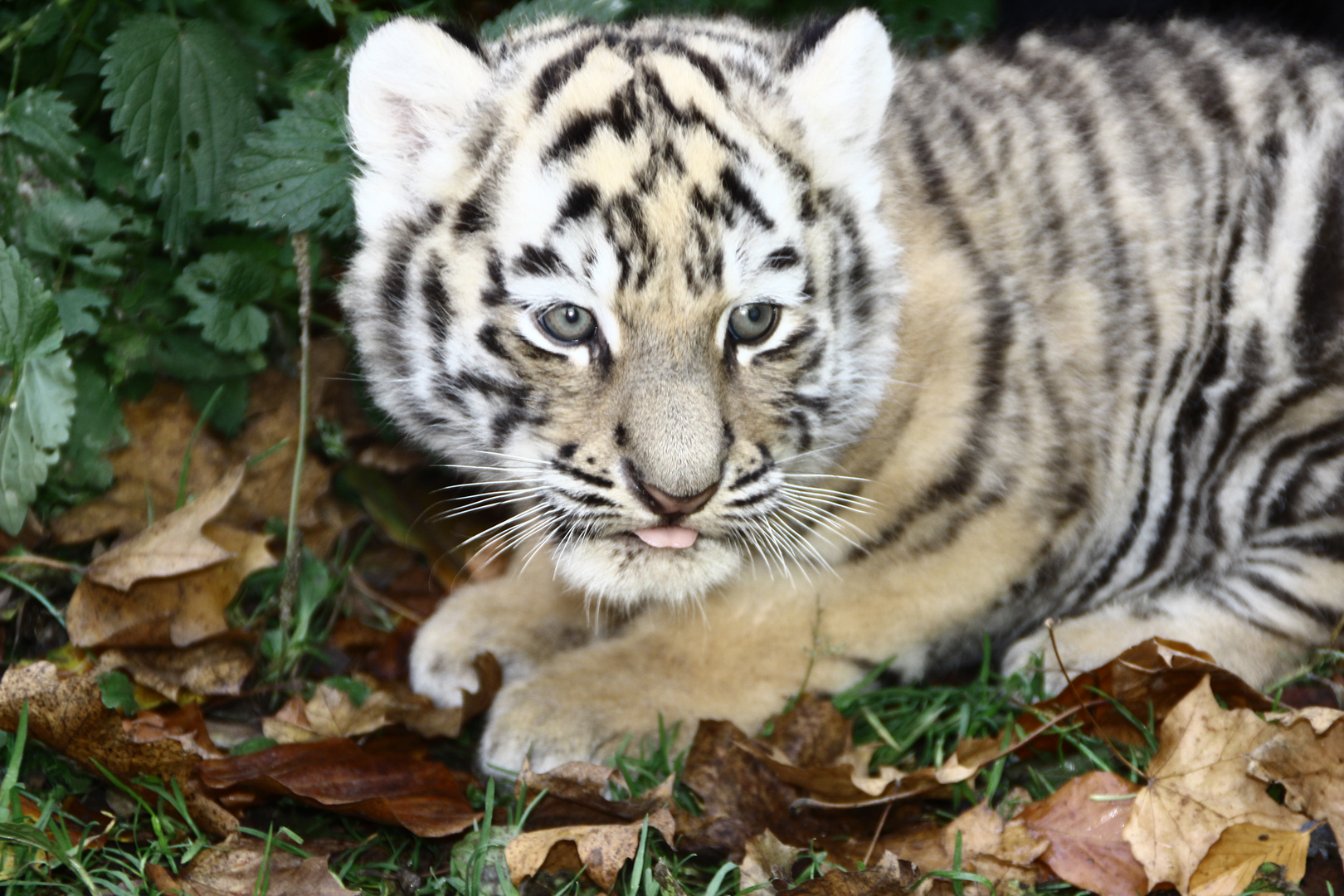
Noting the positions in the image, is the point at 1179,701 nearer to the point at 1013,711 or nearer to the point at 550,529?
the point at 1013,711

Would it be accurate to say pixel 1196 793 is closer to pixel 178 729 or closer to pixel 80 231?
pixel 178 729

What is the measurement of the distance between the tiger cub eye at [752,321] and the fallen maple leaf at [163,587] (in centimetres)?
126

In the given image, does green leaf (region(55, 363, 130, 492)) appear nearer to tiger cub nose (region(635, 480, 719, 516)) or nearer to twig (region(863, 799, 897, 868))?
tiger cub nose (region(635, 480, 719, 516))

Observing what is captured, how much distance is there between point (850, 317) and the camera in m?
2.40

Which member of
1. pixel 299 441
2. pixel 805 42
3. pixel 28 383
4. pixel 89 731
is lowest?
pixel 89 731

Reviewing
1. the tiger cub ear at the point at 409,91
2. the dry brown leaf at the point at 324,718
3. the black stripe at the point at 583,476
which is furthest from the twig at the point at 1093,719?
the tiger cub ear at the point at 409,91

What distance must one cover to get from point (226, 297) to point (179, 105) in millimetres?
424

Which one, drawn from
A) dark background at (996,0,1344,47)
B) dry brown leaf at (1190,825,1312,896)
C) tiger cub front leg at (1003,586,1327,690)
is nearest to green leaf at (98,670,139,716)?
tiger cub front leg at (1003,586,1327,690)

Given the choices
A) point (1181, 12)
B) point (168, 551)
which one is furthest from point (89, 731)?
point (1181, 12)

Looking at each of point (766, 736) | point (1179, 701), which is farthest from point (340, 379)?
point (1179, 701)

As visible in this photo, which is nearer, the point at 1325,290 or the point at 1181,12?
the point at 1325,290

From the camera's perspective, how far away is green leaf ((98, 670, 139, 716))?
2525mm

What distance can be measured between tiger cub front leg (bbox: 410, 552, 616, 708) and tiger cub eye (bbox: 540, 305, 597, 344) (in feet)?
2.75

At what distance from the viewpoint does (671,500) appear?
2.19m
